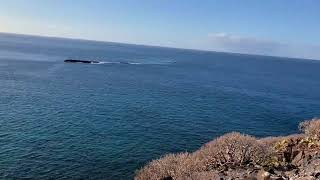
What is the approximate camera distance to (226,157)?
164ft

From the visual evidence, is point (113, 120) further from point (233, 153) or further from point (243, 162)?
point (243, 162)

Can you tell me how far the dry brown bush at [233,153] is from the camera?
49281mm

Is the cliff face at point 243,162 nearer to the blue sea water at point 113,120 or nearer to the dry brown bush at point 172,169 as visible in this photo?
the dry brown bush at point 172,169

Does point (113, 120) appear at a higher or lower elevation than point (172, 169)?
lower

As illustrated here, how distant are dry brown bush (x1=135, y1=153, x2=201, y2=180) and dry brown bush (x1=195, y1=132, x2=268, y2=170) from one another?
2725 mm

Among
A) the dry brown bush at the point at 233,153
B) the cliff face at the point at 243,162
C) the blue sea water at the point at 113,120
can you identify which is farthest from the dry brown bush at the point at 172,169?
the blue sea water at the point at 113,120

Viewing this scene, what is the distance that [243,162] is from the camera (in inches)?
1939

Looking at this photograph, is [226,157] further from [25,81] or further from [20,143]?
[25,81]

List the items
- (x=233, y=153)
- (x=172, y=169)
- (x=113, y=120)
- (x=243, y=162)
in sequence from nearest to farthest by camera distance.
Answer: (x=172, y=169) → (x=243, y=162) → (x=233, y=153) → (x=113, y=120)

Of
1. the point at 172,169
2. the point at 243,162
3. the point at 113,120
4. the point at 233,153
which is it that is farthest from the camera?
the point at 113,120

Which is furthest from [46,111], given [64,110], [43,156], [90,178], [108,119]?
[90,178]

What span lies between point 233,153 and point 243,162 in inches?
63.8

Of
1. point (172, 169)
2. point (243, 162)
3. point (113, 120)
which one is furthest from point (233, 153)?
point (113, 120)

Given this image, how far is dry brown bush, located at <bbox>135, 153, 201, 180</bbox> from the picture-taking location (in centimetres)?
4473
